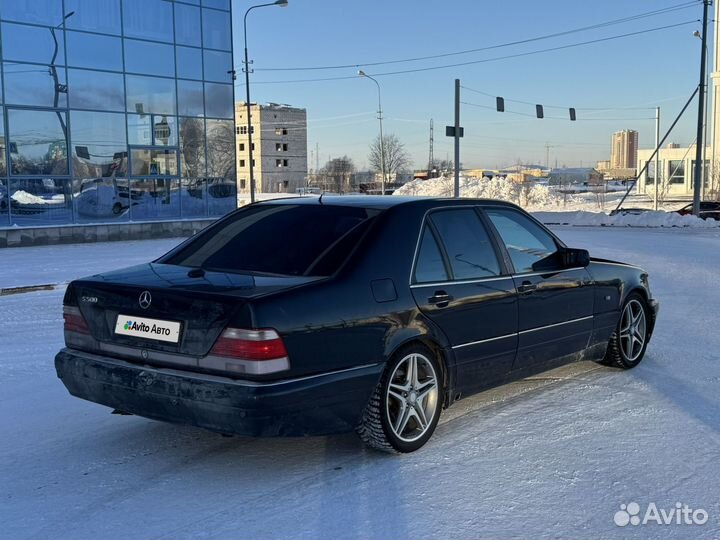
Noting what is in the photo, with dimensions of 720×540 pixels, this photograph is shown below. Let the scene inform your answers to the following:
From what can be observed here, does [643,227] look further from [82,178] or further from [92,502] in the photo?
[92,502]

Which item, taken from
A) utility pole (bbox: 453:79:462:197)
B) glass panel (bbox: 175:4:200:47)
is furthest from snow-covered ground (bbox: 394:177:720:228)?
glass panel (bbox: 175:4:200:47)

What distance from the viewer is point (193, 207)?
2591 cm

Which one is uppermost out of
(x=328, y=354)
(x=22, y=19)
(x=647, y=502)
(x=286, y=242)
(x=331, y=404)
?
(x=22, y=19)

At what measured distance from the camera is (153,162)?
2469cm

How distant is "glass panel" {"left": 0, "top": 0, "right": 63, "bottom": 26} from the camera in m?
21.0

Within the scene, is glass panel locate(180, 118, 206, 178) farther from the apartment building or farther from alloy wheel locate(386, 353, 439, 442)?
the apartment building

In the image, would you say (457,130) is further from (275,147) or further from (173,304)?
(275,147)

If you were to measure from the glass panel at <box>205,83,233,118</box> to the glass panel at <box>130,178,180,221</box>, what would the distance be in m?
3.06

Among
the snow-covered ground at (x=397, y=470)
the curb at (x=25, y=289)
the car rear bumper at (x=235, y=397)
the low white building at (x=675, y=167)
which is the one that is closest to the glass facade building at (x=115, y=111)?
the curb at (x=25, y=289)

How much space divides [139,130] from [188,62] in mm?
3196

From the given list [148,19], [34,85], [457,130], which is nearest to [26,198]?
[34,85]

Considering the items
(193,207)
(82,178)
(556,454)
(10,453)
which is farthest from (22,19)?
(556,454)

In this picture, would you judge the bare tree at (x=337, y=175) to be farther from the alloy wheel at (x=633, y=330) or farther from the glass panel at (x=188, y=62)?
the alloy wheel at (x=633, y=330)

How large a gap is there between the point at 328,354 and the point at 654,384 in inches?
127
